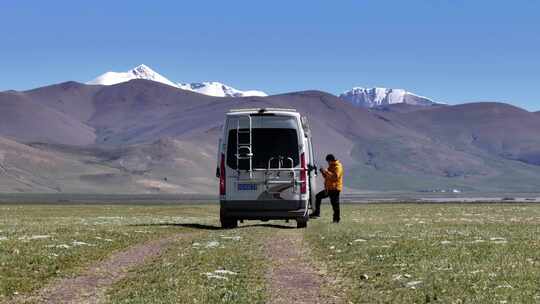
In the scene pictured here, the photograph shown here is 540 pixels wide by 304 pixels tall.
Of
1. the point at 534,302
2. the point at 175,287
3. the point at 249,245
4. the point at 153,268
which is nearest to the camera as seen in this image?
the point at 534,302

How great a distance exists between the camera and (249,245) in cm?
2784

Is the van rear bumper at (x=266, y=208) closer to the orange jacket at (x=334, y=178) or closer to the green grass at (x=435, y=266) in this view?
the orange jacket at (x=334, y=178)

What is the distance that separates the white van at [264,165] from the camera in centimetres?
3803

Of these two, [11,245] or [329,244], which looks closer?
[11,245]

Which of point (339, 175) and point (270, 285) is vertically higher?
point (339, 175)

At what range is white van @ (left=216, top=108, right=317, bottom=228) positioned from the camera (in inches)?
1497

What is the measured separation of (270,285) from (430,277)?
3.20 meters

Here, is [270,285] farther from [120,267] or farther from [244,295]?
[120,267]

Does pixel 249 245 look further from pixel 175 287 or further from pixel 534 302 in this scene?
pixel 534 302

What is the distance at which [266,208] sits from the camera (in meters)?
38.2

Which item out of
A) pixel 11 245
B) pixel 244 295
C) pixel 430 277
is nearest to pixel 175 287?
pixel 244 295

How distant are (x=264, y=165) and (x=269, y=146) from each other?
2.82 feet

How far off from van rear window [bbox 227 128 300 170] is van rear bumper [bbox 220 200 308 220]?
60.4 inches

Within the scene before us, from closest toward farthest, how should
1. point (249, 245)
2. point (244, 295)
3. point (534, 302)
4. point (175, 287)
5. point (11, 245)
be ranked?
1. point (534, 302)
2. point (244, 295)
3. point (175, 287)
4. point (11, 245)
5. point (249, 245)
